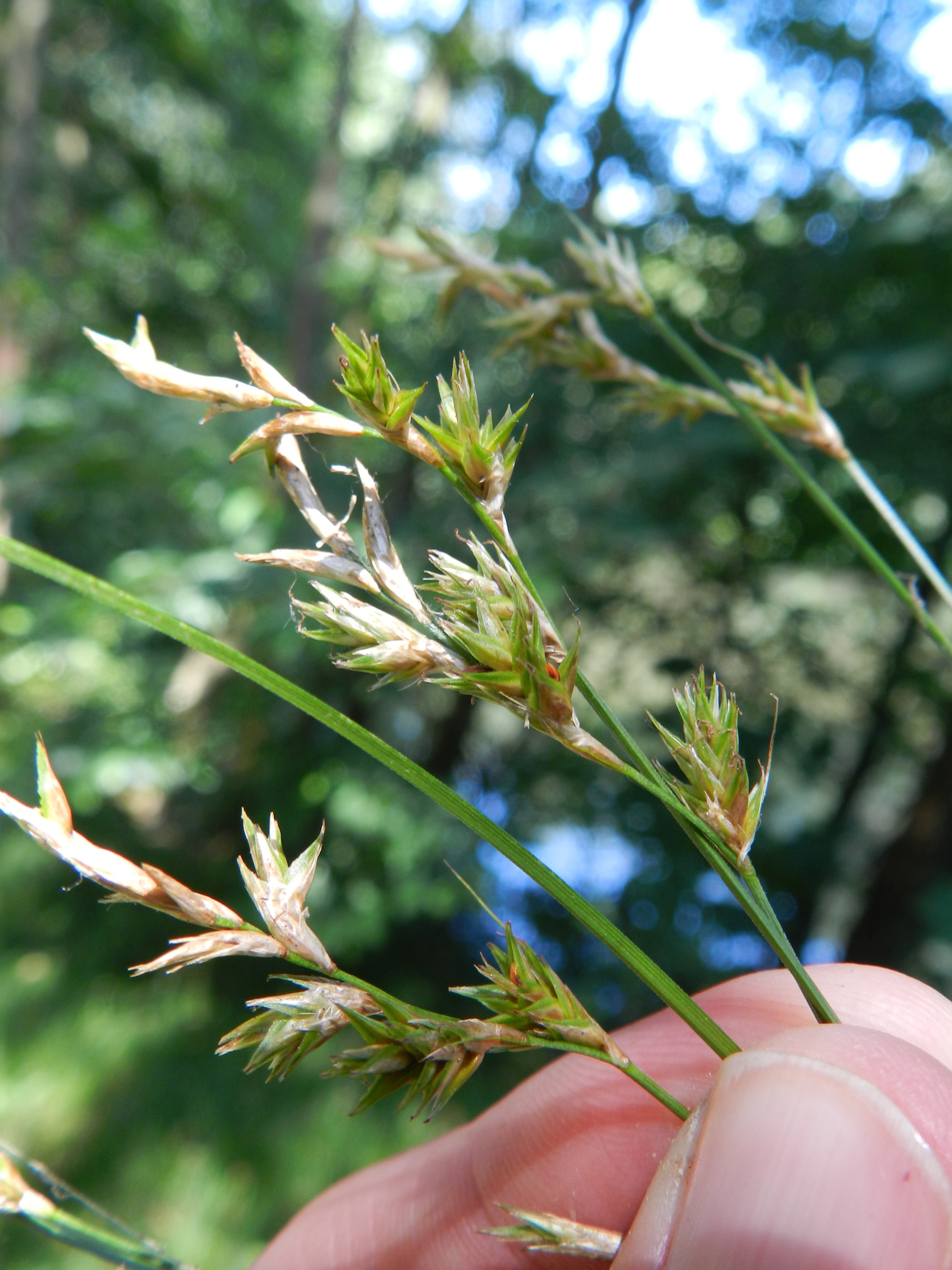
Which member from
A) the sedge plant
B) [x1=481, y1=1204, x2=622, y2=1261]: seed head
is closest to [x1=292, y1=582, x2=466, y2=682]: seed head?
the sedge plant

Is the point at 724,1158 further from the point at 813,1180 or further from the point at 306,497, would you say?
the point at 306,497

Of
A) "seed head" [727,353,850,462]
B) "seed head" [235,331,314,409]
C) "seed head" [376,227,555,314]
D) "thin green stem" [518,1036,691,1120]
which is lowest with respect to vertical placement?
"thin green stem" [518,1036,691,1120]

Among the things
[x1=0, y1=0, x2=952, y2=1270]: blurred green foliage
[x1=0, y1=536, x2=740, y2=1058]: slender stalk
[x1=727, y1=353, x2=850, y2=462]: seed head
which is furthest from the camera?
[x1=0, y1=0, x2=952, y2=1270]: blurred green foliage

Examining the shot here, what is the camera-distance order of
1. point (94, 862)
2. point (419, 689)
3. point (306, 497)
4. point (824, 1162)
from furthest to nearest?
point (419, 689)
point (824, 1162)
point (306, 497)
point (94, 862)

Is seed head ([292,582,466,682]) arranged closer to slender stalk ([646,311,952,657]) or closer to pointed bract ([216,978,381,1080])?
pointed bract ([216,978,381,1080])

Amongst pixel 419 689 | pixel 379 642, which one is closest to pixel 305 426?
pixel 379 642

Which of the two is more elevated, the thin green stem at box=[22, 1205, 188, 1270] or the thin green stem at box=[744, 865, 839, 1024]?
the thin green stem at box=[744, 865, 839, 1024]

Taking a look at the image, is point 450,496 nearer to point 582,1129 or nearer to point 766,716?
point 766,716

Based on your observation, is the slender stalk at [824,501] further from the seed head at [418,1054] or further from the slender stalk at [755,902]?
the seed head at [418,1054]
